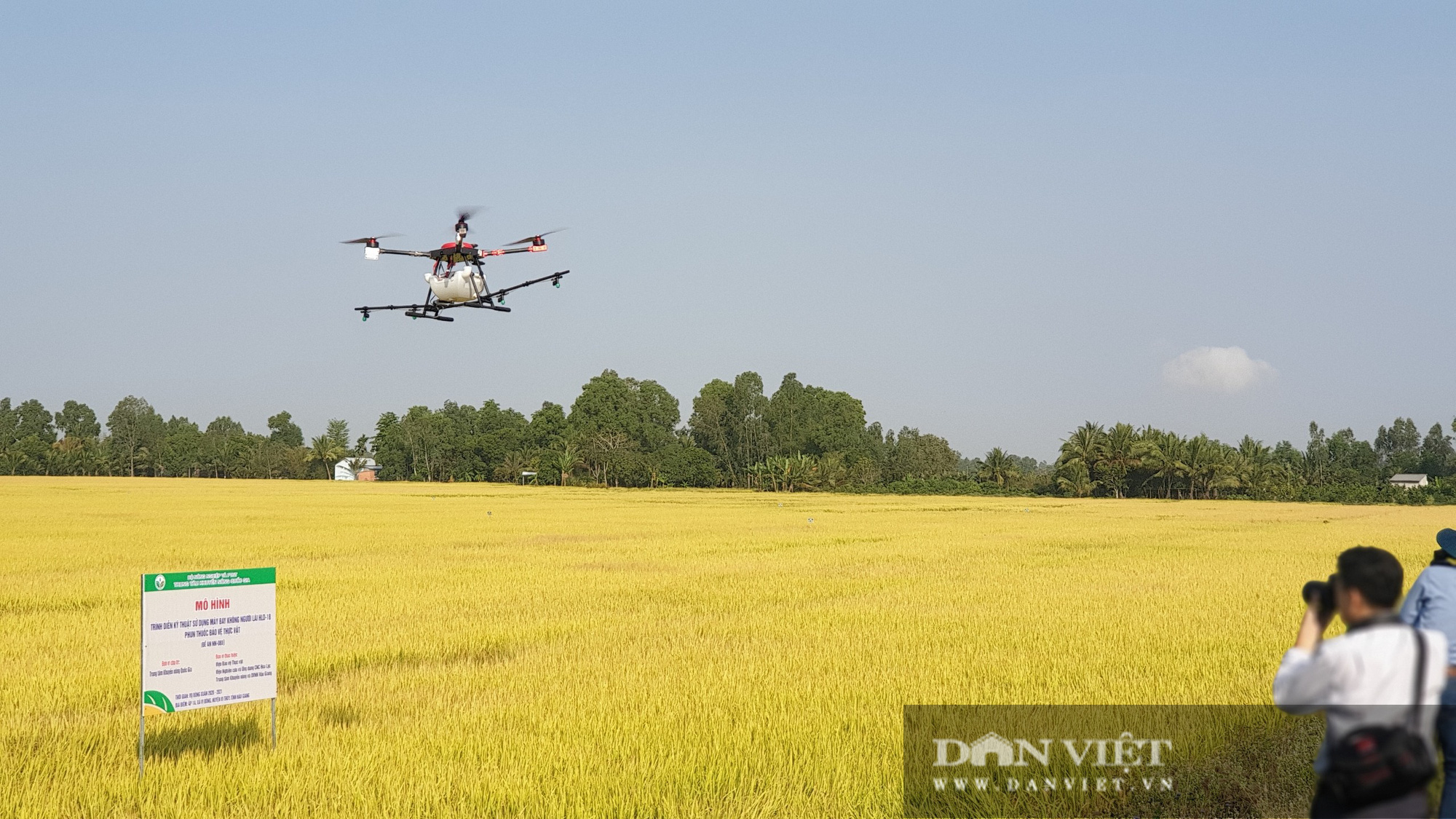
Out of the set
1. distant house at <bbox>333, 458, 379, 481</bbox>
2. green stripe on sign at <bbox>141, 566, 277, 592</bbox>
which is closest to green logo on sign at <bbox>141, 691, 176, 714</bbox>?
green stripe on sign at <bbox>141, 566, 277, 592</bbox>

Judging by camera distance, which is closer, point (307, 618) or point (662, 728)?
point (662, 728)

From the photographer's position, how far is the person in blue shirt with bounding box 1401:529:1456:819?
595cm

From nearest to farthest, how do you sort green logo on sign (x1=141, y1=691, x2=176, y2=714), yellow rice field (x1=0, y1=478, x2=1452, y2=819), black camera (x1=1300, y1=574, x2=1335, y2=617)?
black camera (x1=1300, y1=574, x2=1335, y2=617)
green logo on sign (x1=141, y1=691, x2=176, y2=714)
yellow rice field (x1=0, y1=478, x2=1452, y2=819)

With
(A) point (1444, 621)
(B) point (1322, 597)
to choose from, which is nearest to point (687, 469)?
(A) point (1444, 621)

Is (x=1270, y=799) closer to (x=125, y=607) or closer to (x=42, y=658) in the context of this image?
(x=42, y=658)

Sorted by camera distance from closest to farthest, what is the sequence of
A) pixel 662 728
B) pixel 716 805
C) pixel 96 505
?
1. pixel 716 805
2. pixel 662 728
3. pixel 96 505

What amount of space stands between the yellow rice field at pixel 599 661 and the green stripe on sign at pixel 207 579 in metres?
1.46

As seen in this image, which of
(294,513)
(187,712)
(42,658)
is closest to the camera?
(187,712)

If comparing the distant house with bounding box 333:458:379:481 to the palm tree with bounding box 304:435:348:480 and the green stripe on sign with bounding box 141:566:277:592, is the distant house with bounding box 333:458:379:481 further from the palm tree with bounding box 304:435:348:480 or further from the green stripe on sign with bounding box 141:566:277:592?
the green stripe on sign with bounding box 141:566:277:592

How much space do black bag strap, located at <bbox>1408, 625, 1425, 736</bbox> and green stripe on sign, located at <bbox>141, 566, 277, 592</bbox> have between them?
709 centimetres

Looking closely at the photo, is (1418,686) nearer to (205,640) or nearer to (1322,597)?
(1322,597)

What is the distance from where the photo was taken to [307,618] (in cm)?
1850

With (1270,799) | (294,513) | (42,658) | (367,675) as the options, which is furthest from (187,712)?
(294,513)

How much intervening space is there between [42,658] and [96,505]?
5726 centimetres
